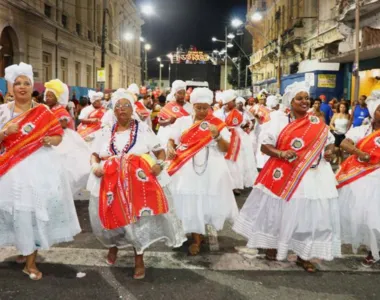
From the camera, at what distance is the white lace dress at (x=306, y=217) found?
4.71 meters

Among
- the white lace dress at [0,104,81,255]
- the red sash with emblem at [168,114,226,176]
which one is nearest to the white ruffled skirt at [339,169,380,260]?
the red sash with emblem at [168,114,226,176]

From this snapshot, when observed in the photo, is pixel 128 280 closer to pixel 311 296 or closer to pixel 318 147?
pixel 311 296

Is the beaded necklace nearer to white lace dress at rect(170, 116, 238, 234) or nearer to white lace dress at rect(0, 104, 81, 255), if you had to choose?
white lace dress at rect(0, 104, 81, 255)

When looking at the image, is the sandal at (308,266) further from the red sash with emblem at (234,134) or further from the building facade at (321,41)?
the building facade at (321,41)

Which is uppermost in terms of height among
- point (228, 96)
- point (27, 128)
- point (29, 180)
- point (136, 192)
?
point (228, 96)

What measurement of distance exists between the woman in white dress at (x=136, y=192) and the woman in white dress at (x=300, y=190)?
1.02 m

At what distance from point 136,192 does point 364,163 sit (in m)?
2.43

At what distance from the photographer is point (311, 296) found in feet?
14.1

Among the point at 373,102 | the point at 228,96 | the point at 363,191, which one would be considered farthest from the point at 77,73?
the point at 363,191

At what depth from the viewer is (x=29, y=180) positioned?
14.6 ft

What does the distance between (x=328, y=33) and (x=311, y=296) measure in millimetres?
27189

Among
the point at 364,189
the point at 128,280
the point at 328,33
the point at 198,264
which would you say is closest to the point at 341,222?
the point at 364,189

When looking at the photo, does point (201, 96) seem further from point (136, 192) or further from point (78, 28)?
point (78, 28)

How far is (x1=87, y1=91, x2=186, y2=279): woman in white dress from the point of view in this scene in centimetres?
463
